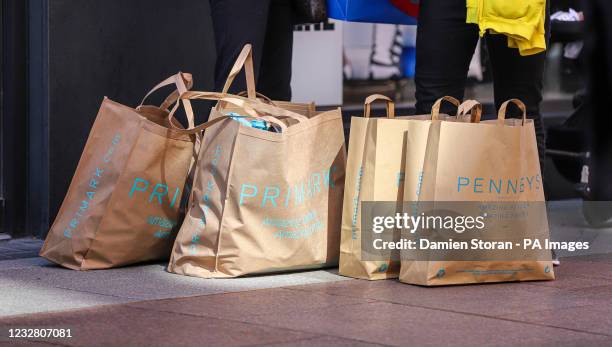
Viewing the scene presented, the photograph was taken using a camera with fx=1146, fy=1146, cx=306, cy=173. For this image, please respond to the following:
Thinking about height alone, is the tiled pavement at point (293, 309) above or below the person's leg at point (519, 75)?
below

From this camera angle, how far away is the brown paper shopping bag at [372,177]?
385 centimetres

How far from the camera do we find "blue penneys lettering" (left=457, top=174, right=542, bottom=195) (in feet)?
12.4

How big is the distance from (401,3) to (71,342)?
7.02 feet

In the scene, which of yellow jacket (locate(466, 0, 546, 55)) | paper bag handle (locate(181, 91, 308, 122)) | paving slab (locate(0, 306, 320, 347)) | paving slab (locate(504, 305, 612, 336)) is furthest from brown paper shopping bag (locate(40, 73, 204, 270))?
paving slab (locate(504, 305, 612, 336))

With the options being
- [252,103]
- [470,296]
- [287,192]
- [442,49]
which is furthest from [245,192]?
[442,49]

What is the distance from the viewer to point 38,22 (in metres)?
4.66

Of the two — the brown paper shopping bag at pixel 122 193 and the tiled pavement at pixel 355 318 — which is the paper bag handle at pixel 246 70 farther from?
the tiled pavement at pixel 355 318

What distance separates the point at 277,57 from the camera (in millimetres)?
4621

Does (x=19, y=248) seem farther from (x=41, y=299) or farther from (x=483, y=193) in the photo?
(x=483, y=193)

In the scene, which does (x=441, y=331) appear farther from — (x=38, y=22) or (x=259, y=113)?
(x=38, y=22)

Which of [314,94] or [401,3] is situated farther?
[314,94]

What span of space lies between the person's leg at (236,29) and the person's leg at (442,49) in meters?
0.59

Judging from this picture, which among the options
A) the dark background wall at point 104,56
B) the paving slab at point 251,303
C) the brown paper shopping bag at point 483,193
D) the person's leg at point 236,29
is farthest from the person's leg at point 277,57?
the paving slab at point 251,303

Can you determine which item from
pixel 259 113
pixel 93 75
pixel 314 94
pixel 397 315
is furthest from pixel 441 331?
pixel 314 94
